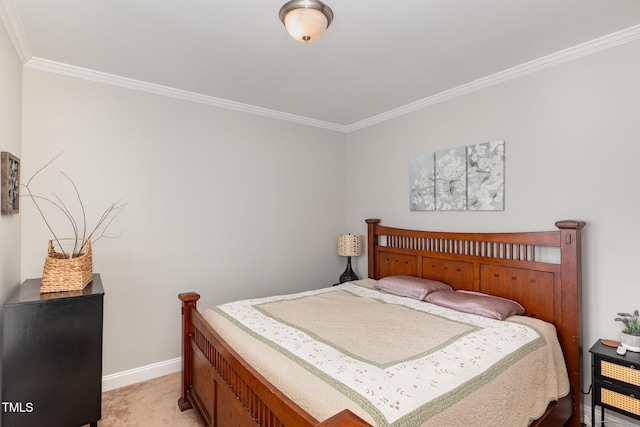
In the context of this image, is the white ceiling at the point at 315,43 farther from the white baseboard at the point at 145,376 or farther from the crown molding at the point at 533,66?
the white baseboard at the point at 145,376

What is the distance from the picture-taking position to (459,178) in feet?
10.1

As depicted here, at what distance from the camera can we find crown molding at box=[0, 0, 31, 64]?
6.11 ft

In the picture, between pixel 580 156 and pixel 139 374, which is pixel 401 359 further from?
pixel 139 374

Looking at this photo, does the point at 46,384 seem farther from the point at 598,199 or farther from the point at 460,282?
the point at 598,199

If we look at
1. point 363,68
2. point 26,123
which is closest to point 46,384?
point 26,123

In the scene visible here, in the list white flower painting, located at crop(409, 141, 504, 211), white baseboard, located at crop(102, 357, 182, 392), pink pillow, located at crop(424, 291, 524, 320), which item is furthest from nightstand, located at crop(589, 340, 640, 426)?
white baseboard, located at crop(102, 357, 182, 392)

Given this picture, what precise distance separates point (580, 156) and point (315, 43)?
6.91 ft

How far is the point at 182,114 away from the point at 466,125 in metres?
2.75

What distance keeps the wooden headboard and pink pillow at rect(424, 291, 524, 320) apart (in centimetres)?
15

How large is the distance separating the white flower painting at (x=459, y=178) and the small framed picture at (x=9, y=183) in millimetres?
3315

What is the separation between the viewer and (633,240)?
213 centimetres

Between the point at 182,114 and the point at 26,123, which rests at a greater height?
the point at 182,114

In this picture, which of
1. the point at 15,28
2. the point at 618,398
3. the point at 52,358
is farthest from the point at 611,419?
the point at 15,28

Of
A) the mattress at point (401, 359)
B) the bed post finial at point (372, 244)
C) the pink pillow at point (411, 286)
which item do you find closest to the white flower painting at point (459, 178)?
the bed post finial at point (372, 244)
